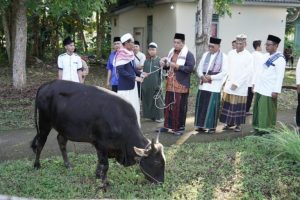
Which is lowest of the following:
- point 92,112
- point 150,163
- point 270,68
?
point 150,163

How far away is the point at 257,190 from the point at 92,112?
240cm

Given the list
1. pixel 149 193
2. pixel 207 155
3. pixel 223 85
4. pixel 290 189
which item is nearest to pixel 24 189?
pixel 149 193

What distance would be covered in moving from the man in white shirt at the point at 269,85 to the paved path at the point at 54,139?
0.81 meters

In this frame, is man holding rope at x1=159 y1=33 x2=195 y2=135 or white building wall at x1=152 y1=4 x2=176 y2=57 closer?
man holding rope at x1=159 y1=33 x2=195 y2=135

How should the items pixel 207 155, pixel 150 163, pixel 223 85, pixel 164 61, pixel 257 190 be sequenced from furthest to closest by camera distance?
1. pixel 223 85
2. pixel 164 61
3. pixel 207 155
4. pixel 257 190
5. pixel 150 163

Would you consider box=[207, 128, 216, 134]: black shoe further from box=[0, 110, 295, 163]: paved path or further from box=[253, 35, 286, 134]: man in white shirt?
box=[253, 35, 286, 134]: man in white shirt

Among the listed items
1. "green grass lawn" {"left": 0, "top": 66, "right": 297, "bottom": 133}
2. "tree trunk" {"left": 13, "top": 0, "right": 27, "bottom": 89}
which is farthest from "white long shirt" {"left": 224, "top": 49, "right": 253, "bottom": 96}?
"tree trunk" {"left": 13, "top": 0, "right": 27, "bottom": 89}

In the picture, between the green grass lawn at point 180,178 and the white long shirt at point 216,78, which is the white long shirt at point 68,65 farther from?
the white long shirt at point 216,78

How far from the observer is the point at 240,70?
8.37 m

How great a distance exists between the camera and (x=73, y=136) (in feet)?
18.6

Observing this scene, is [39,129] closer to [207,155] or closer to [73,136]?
[73,136]

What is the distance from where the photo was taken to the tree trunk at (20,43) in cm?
1247

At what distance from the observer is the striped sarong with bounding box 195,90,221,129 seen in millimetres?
8305

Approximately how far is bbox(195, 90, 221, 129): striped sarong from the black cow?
10.4 feet
